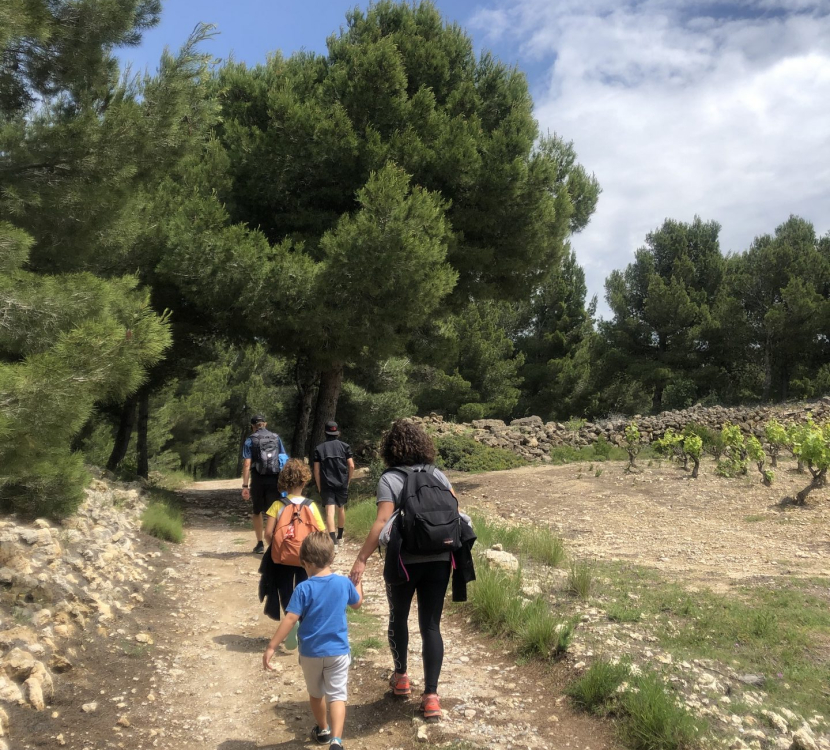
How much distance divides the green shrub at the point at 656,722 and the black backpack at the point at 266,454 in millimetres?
4551

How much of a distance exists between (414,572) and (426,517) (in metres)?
0.34

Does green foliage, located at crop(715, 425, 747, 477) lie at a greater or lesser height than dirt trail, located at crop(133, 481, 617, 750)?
greater

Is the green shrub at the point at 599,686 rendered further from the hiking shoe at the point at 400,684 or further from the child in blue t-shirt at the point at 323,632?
the child in blue t-shirt at the point at 323,632

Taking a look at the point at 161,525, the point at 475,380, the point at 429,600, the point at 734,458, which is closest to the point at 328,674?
the point at 429,600

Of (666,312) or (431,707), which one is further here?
(666,312)

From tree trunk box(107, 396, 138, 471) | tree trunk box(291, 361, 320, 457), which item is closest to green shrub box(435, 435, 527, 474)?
tree trunk box(291, 361, 320, 457)

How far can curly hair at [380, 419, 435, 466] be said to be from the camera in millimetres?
4055

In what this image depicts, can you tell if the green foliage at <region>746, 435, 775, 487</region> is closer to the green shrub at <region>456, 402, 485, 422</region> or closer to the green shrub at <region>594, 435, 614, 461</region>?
the green shrub at <region>594, 435, 614, 461</region>

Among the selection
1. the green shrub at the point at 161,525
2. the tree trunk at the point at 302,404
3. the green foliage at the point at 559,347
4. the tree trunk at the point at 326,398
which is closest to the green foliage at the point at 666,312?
the green foliage at the point at 559,347

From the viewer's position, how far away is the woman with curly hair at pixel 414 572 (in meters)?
3.91

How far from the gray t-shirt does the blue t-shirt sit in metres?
0.40

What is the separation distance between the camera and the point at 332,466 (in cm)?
764

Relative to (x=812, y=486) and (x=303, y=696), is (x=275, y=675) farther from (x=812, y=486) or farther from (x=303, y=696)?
(x=812, y=486)

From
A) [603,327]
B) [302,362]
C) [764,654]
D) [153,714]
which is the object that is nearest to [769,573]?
[764,654]
